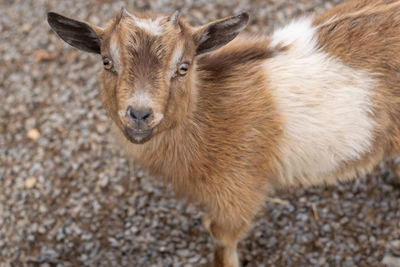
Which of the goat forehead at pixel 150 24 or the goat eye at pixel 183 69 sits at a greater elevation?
the goat forehead at pixel 150 24

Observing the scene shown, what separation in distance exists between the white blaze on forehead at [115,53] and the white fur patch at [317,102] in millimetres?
1247

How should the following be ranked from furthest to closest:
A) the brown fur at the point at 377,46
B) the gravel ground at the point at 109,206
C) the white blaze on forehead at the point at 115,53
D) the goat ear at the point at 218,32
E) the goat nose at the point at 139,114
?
the gravel ground at the point at 109,206 < the brown fur at the point at 377,46 < the goat ear at the point at 218,32 < the white blaze on forehead at the point at 115,53 < the goat nose at the point at 139,114

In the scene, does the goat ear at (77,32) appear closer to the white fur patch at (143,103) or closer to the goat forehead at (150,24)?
the goat forehead at (150,24)

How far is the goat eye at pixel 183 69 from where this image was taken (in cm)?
304

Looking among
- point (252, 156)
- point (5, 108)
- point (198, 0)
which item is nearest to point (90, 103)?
point (5, 108)

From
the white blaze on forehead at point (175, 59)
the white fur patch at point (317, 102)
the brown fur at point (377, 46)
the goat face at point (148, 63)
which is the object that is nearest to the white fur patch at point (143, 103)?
the goat face at point (148, 63)

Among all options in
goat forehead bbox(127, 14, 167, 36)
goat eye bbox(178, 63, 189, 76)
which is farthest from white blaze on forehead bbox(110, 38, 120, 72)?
goat eye bbox(178, 63, 189, 76)

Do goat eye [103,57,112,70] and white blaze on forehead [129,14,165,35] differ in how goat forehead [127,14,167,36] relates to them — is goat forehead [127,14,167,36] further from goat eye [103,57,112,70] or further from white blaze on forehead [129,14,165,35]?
goat eye [103,57,112,70]

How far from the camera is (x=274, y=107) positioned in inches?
138

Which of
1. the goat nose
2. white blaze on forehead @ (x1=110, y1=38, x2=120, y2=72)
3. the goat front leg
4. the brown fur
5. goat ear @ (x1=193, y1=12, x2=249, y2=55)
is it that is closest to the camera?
the goat nose

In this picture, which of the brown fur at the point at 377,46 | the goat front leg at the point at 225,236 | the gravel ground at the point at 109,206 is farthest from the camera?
the gravel ground at the point at 109,206

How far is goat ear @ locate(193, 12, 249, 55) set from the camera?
3.16 meters

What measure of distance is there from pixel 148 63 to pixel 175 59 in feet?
0.64

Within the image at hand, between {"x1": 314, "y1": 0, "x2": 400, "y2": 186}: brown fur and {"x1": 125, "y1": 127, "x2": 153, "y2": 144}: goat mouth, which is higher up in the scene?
{"x1": 314, "y1": 0, "x2": 400, "y2": 186}: brown fur
